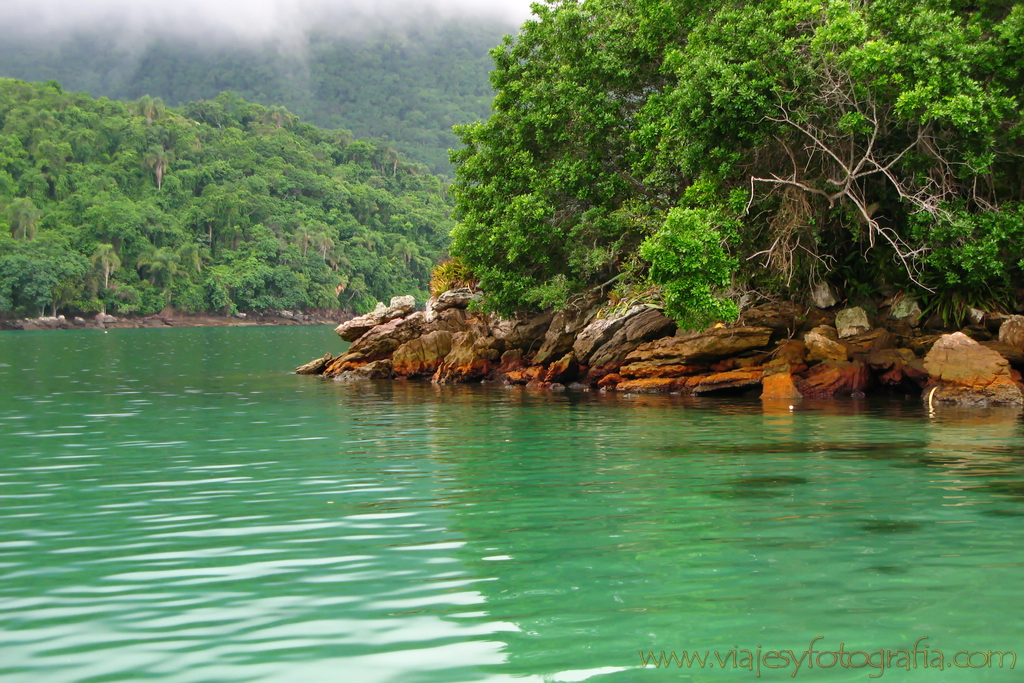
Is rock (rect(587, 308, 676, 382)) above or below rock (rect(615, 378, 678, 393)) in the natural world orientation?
above

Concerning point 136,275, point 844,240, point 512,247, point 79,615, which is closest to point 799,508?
point 79,615

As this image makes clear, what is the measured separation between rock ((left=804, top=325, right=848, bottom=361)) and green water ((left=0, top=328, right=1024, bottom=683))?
5.56 metres

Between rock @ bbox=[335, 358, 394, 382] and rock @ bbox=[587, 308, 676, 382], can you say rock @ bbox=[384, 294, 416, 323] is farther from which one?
rock @ bbox=[587, 308, 676, 382]

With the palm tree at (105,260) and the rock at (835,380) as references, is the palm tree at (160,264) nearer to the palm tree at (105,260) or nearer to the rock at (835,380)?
the palm tree at (105,260)

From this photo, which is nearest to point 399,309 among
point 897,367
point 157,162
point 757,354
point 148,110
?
point 757,354

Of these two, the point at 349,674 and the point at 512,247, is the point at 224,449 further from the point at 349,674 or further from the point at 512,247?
the point at 512,247

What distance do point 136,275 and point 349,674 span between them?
109676 millimetres

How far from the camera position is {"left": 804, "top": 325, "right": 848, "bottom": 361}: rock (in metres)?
21.1

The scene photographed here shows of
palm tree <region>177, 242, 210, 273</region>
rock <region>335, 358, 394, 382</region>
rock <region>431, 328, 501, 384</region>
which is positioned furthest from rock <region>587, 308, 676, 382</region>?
palm tree <region>177, 242, 210, 273</region>

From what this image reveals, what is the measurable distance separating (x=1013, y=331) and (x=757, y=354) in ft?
18.8

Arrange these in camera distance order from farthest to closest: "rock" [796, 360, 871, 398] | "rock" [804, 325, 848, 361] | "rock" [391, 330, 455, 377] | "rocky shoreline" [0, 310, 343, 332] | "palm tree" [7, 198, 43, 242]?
"palm tree" [7, 198, 43, 242] < "rocky shoreline" [0, 310, 343, 332] < "rock" [391, 330, 455, 377] < "rock" [804, 325, 848, 361] < "rock" [796, 360, 871, 398]

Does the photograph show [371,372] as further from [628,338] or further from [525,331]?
[628,338]

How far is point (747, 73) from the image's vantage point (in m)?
18.4

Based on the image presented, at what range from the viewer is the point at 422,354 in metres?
31.3
